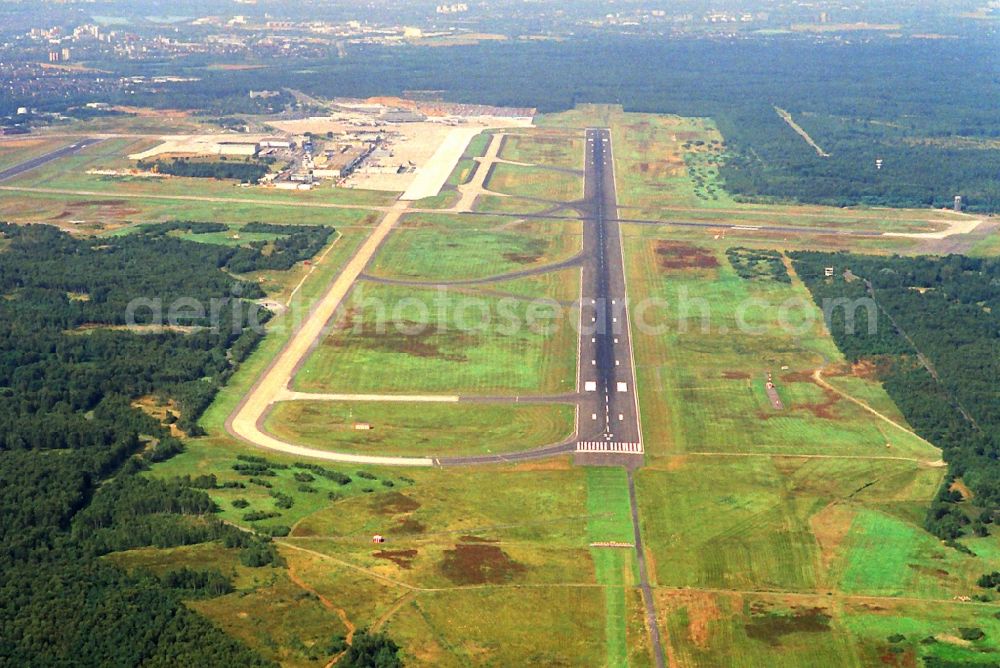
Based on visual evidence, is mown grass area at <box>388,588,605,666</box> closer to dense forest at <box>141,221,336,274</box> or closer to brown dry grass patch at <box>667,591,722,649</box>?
brown dry grass patch at <box>667,591,722,649</box>

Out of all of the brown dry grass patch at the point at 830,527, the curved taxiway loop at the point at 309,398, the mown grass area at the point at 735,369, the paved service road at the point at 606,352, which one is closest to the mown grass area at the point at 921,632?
the brown dry grass patch at the point at 830,527

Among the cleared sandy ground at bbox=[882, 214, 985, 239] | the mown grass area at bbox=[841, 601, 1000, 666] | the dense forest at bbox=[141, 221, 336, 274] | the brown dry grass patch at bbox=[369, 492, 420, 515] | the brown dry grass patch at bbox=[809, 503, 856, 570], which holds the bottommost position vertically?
the brown dry grass patch at bbox=[809, 503, 856, 570]

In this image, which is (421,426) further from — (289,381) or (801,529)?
(801,529)

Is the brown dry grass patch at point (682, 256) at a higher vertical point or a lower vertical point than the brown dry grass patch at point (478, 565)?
higher

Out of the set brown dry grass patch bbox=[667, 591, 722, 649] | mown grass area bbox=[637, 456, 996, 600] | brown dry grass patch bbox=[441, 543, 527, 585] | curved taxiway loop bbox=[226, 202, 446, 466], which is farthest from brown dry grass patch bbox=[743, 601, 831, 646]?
curved taxiway loop bbox=[226, 202, 446, 466]

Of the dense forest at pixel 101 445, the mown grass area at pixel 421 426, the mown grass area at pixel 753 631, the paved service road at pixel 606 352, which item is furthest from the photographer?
the paved service road at pixel 606 352

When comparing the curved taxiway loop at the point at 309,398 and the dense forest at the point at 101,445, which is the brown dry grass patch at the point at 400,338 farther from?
the dense forest at the point at 101,445
